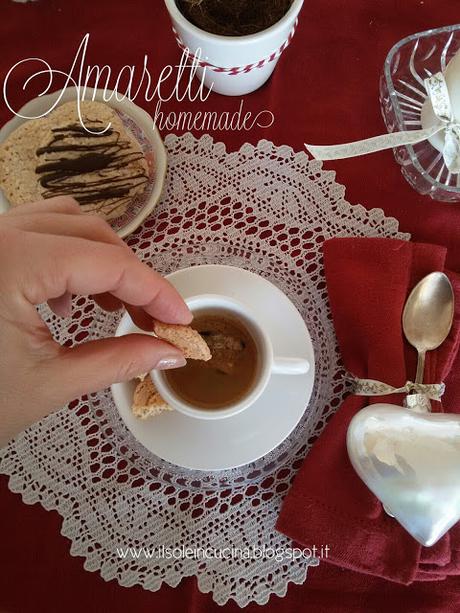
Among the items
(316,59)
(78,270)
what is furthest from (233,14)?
(78,270)

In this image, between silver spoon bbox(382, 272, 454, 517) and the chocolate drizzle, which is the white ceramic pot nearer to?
the chocolate drizzle

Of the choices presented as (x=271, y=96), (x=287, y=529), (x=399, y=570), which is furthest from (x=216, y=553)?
(x=271, y=96)

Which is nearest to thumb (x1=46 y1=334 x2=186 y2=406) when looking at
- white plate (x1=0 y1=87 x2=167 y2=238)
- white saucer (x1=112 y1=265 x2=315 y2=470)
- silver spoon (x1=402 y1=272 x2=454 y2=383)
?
white saucer (x1=112 y1=265 x2=315 y2=470)

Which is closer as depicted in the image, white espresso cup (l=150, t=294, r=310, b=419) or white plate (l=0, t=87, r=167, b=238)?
white espresso cup (l=150, t=294, r=310, b=419)

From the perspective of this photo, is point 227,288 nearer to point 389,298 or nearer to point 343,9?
point 389,298

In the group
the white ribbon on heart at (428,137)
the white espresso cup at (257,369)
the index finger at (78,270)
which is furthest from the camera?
the white ribbon on heart at (428,137)

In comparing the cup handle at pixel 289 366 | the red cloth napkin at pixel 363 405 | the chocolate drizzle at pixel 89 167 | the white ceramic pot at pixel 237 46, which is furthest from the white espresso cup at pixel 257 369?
the white ceramic pot at pixel 237 46

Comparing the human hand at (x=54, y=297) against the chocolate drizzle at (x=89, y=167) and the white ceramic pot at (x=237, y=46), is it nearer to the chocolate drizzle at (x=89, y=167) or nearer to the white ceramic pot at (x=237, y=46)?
the chocolate drizzle at (x=89, y=167)
